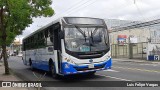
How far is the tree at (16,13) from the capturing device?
17.8 m

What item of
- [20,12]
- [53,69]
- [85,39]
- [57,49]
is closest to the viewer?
[85,39]

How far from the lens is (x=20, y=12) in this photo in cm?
1802

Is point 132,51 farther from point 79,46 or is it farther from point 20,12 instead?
point 79,46

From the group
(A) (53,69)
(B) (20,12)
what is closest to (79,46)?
(A) (53,69)

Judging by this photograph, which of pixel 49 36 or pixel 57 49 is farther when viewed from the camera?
pixel 49 36

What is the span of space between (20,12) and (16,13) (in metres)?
0.25

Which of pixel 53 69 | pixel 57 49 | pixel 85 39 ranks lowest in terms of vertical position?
pixel 53 69

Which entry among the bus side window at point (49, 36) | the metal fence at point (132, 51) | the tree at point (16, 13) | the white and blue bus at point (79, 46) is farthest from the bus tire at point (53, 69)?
the metal fence at point (132, 51)

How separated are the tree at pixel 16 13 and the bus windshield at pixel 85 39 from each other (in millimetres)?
4258

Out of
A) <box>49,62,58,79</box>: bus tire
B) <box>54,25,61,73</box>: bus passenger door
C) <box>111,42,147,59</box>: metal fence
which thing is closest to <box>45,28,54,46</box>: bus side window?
<box>54,25,61,73</box>: bus passenger door

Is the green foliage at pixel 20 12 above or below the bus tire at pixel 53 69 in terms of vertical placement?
above

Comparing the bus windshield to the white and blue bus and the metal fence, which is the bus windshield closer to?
the white and blue bus

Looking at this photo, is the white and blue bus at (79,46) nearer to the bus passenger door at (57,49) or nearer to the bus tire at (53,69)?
the bus passenger door at (57,49)

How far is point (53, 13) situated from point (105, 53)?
40.7 ft
